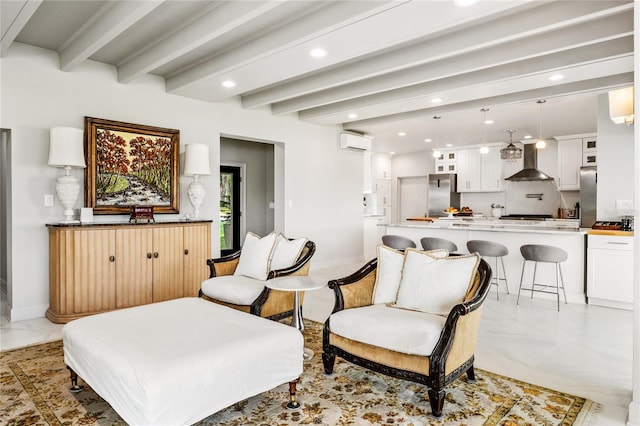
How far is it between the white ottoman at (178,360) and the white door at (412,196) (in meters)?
8.68

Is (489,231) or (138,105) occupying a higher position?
(138,105)

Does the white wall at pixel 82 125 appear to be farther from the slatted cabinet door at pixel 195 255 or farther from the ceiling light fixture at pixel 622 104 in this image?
the ceiling light fixture at pixel 622 104

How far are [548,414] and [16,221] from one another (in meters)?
4.70

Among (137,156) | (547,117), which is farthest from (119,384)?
(547,117)

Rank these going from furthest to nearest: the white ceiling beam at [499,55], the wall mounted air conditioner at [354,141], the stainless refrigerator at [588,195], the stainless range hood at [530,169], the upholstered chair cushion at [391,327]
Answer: the stainless range hood at [530,169]
the wall mounted air conditioner at [354,141]
the stainless refrigerator at [588,195]
the white ceiling beam at [499,55]
the upholstered chair cushion at [391,327]

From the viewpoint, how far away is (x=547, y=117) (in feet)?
20.8

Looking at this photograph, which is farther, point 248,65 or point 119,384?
point 248,65

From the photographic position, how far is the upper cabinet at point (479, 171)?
8.88 m

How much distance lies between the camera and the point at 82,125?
4250mm

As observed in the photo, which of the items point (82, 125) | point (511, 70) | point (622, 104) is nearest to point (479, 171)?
point (622, 104)

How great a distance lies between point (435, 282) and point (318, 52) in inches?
88.8

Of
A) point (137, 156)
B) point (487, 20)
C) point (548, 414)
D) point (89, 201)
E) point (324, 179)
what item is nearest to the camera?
point (548, 414)

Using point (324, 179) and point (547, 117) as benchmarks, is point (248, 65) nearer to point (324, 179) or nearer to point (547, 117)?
point (324, 179)

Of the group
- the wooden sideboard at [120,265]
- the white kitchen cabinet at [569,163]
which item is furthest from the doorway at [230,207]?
the white kitchen cabinet at [569,163]
